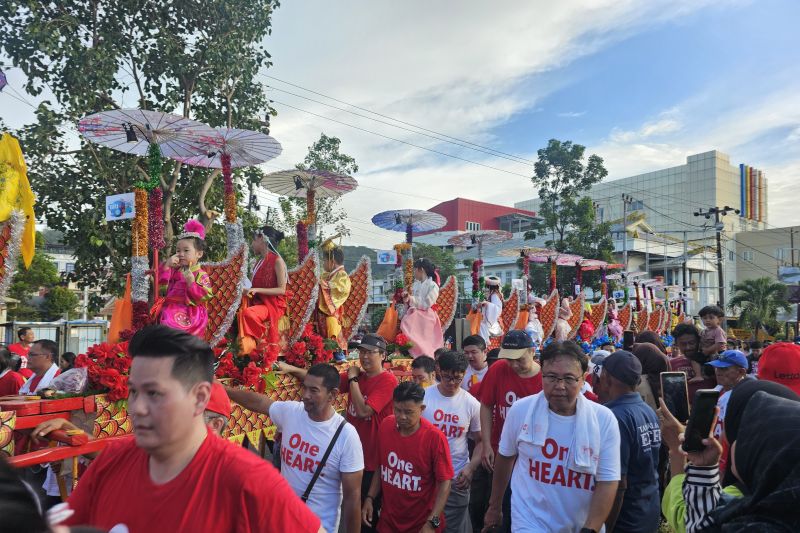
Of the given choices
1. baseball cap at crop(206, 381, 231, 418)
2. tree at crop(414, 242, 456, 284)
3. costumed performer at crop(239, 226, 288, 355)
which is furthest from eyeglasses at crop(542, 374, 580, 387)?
tree at crop(414, 242, 456, 284)

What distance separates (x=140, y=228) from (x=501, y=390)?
370 centimetres

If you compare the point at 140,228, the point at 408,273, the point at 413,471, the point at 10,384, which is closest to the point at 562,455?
the point at 413,471

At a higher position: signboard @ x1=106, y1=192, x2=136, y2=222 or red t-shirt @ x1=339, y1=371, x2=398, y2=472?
signboard @ x1=106, y1=192, x2=136, y2=222

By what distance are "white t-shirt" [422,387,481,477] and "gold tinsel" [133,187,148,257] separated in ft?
10.3

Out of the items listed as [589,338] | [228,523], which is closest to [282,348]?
[228,523]

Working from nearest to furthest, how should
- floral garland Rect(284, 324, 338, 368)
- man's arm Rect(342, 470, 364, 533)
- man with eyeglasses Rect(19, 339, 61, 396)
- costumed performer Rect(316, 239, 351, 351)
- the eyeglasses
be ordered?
the eyeglasses
man's arm Rect(342, 470, 364, 533)
man with eyeglasses Rect(19, 339, 61, 396)
floral garland Rect(284, 324, 338, 368)
costumed performer Rect(316, 239, 351, 351)

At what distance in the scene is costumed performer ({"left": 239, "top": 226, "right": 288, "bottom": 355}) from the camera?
19.3 feet

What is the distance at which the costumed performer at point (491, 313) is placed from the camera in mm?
11086

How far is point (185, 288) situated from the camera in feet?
16.5

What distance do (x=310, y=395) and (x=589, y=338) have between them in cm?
1364

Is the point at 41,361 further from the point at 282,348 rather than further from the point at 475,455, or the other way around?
the point at 475,455

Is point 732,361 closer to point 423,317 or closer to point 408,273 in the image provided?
point 423,317

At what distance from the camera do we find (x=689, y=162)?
2014 inches

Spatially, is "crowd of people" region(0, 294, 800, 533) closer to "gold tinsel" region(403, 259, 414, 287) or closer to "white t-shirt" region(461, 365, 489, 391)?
"white t-shirt" region(461, 365, 489, 391)
